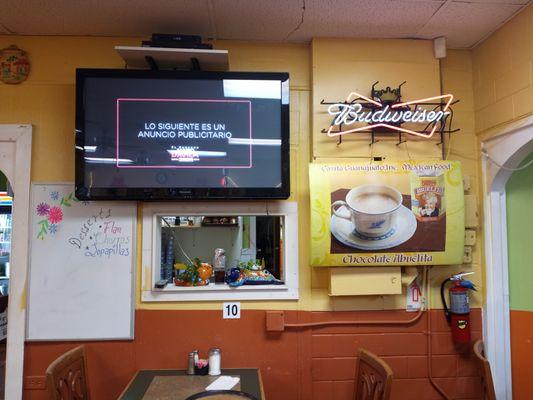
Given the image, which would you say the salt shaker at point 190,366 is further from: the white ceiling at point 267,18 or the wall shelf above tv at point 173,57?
the white ceiling at point 267,18

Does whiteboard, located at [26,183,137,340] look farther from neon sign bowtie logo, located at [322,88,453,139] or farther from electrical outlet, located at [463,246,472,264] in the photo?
electrical outlet, located at [463,246,472,264]

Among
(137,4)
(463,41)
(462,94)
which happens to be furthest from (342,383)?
(137,4)

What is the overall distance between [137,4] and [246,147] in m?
1.04

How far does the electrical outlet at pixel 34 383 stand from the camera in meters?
2.53

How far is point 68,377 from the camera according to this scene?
2189mm

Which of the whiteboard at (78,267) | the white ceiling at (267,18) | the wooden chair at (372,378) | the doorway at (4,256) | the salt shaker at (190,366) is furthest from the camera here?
the doorway at (4,256)

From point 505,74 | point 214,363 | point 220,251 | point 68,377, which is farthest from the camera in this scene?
point 220,251

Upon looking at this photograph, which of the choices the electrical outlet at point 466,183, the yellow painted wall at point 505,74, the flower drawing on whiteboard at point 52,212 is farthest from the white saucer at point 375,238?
the flower drawing on whiteboard at point 52,212

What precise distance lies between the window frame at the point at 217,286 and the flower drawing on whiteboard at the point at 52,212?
0.49m

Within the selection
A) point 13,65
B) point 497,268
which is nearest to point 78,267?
point 13,65

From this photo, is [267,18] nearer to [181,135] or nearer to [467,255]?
[181,135]

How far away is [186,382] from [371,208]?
5.03 ft

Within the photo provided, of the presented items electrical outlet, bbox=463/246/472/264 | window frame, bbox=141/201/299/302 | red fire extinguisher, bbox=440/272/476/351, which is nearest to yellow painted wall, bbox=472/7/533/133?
electrical outlet, bbox=463/246/472/264

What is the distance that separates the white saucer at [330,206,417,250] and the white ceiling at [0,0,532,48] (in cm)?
121
